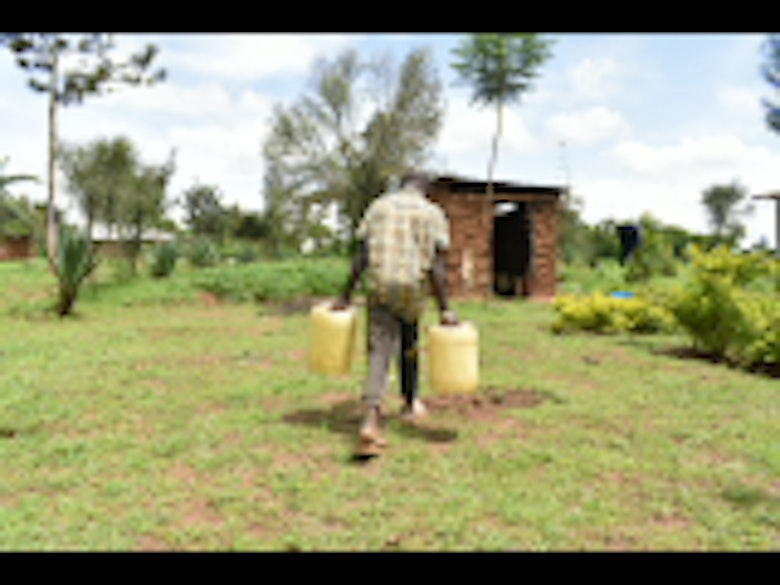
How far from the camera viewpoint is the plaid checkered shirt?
4.19m

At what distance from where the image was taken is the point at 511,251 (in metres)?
19.5

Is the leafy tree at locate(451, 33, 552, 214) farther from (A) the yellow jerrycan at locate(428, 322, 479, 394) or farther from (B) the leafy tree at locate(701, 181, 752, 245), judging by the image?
(B) the leafy tree at locate(701, 181, 752, 245)

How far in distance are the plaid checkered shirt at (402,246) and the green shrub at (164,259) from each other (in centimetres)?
1470

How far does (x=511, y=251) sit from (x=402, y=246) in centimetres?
1571

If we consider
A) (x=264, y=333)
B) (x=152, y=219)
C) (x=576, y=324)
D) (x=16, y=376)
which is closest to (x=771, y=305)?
(x=576, y=324)

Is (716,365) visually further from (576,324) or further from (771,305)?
(576,324)

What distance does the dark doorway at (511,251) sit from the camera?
18.3 m

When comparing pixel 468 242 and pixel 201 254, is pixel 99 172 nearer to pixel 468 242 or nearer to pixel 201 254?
pixel 201 254

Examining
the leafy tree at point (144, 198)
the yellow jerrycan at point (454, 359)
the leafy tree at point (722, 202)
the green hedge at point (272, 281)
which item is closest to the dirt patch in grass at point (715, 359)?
the yellow jerrycan at point (454, 359)

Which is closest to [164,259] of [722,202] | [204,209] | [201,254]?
[201,254]

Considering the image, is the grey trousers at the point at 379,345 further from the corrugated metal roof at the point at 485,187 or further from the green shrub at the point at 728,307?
the corrugated metal roof at the point at 485,187

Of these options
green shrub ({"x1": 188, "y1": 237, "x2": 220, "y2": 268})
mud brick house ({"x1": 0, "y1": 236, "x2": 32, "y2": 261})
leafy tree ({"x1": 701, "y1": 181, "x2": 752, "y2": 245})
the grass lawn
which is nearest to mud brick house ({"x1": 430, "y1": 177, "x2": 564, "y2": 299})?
the grass lawn

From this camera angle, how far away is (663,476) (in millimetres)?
3941

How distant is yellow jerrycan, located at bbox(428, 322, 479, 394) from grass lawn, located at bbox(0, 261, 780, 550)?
44cm
